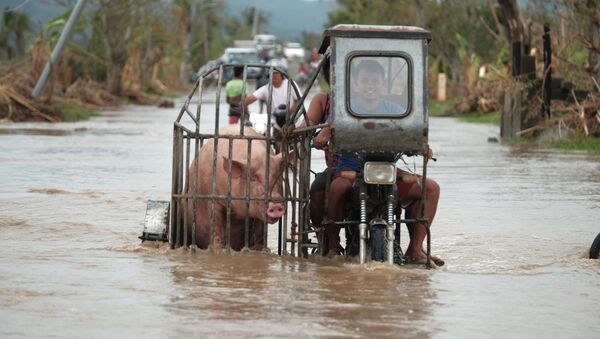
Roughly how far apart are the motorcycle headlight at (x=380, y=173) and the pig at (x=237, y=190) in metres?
0.78

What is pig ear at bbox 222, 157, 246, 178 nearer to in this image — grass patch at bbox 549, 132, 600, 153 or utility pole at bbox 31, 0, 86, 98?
grass patch at bbox 549, 132, 600, 153

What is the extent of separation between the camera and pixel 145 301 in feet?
24.7

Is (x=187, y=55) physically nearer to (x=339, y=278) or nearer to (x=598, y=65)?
(x=598, y=65)

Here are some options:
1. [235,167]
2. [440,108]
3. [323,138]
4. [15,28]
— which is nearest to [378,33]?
[323,138]

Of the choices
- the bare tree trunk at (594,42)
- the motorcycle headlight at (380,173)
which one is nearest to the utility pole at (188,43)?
the bare tree trunk at (594,42)

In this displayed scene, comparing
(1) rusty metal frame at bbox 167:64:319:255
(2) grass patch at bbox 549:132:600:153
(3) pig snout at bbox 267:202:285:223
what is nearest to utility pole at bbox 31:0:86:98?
(2) grass patch at bbox 549:132:600:153

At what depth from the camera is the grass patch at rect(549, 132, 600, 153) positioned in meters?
21.7

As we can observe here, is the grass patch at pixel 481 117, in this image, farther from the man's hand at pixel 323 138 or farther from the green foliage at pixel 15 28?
the green foliage at pixel 15 28

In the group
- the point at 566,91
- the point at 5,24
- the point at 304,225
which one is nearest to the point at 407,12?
the point at 5,24

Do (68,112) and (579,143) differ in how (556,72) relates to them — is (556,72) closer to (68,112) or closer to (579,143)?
(579,143)

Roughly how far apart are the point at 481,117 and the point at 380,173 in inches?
1071

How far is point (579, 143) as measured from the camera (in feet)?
72.6

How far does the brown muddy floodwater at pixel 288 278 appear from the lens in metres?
6.93

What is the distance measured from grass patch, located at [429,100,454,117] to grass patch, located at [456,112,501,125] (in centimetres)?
106
